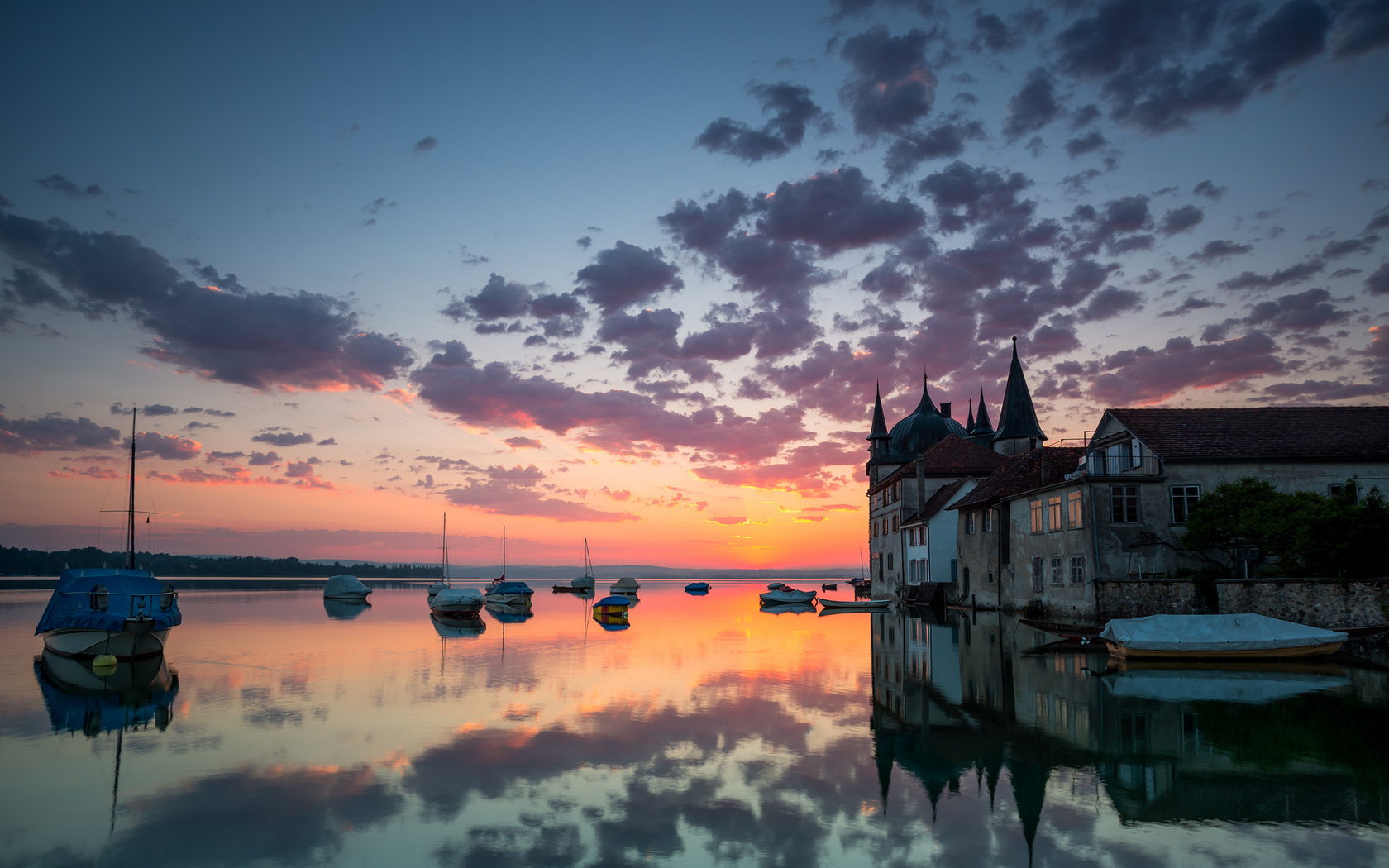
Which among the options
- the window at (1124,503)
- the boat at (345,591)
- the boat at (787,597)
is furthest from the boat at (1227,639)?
the boat at (345,591)

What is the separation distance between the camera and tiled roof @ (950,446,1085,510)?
146 feet

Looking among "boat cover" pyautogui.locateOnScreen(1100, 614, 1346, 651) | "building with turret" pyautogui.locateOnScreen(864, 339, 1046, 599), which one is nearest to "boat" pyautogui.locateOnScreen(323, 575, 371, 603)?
"building with turret" pyautogui.locateOnScreen(864, 339, 1046, 599)

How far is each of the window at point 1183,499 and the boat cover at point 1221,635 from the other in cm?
1355

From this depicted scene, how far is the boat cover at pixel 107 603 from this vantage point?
2866 centimetres

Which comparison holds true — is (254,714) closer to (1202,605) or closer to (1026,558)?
(1202,605)

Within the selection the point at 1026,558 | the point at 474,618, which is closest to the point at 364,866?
the point at 1026,558

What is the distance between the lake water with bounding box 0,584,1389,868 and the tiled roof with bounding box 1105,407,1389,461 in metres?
16.9

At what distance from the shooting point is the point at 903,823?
10.1 m

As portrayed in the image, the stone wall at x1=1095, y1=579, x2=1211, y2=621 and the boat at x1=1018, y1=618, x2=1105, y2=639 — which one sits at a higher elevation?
the stone wall at x1=1095, y1=579, x2=1211, y2=621

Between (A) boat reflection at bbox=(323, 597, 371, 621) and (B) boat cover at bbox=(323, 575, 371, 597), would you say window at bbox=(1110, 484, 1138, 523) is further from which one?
(B) boat cover at bbox=(323, 575, 371, 597)

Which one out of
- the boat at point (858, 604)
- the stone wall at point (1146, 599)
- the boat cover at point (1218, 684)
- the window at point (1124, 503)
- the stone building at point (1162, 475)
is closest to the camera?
the boat cover at point (1218, 684)

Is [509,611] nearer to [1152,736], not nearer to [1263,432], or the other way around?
[1263,432]

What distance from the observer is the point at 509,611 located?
69188 mm

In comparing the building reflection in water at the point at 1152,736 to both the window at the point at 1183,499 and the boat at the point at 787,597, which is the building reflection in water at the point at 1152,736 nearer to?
the window at the point at 1183,499
